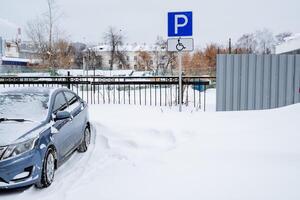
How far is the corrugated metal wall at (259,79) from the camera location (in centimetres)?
992

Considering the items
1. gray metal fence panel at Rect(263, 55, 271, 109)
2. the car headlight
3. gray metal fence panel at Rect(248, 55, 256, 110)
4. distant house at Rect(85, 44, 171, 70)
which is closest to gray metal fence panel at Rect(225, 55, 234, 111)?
gray metal fence panel at Rect(248, 55, 256, 110)

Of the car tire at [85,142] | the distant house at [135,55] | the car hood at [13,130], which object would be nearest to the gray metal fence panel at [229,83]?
the car tire at [85,142]

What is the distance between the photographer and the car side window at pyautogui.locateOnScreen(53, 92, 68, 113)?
6.36 metres

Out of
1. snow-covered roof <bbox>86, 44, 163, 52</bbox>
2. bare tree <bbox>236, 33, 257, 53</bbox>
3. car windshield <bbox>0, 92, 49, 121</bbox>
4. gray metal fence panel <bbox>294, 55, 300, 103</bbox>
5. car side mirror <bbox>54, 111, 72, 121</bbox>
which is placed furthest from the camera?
snow-covered roof <bbox>86, 44, 163, 52</bbox>

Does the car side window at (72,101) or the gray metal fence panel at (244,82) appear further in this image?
the gray metal fence panel at (244,82)

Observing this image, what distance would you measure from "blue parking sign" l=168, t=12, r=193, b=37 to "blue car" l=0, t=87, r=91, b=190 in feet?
10.8

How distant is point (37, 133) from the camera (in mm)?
5238

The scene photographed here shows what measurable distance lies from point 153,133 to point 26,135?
309cm

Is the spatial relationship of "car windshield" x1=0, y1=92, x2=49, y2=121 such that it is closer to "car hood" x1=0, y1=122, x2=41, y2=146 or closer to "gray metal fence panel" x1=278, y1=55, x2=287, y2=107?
"car hood" x1=0, y1=122, x2=41, y2=146

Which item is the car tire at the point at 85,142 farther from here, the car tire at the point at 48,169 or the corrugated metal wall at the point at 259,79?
the corrugated metal wall at the point at 259,79

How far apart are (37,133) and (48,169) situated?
588 millimetres

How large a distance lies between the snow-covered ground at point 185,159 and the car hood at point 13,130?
77cm

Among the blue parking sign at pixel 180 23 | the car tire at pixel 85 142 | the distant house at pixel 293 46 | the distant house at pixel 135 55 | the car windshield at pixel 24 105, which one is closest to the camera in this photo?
the car windshield at pixel 24 105

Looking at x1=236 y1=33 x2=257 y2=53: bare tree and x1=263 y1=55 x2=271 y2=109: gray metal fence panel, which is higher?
x1=236 y1=33 x2=257 y2=53: bare tree
